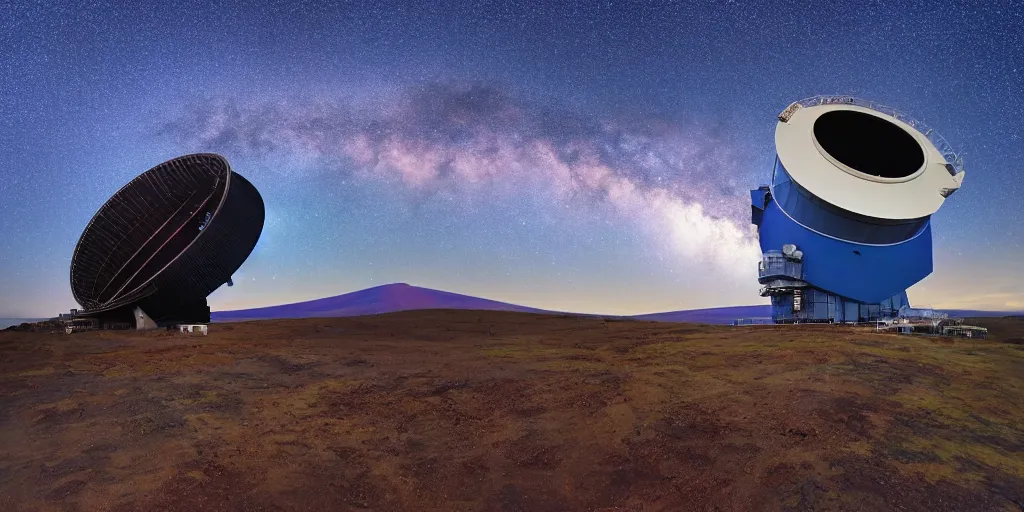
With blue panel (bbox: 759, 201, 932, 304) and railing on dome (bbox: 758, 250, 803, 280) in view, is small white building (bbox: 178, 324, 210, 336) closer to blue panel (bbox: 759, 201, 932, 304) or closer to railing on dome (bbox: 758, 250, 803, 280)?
railing on dome (bbox: 758, 250, 803, 280)

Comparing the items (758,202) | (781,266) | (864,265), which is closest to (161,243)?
(781,266)

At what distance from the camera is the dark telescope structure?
2603 centimetres

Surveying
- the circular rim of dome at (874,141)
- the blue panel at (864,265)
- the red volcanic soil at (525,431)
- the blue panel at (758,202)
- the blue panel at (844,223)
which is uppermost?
the circular rim of dome at (874,141)

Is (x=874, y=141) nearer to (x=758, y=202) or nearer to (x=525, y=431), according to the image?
(x=758, y=202)

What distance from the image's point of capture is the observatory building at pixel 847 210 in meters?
25.9

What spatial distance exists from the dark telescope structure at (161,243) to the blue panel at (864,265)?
2722 centimetres

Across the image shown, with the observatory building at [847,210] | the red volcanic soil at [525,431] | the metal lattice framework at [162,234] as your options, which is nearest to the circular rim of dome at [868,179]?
the observatory building at [847,210]

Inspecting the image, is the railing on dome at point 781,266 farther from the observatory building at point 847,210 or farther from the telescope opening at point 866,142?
the telescope opening at point 866,142

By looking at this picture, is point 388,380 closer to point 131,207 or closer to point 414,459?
point 414,459

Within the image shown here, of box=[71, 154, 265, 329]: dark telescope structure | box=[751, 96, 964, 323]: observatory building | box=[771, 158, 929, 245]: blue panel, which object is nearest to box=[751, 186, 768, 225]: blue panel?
box=[751, 96, 964, 323]: observatory building

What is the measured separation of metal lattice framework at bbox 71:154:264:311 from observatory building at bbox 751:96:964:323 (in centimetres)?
2581

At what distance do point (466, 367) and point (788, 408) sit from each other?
9140 millimetres

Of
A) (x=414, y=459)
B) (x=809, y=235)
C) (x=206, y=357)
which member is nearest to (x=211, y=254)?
(x=206, y=357)

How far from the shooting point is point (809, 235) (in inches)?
1088
